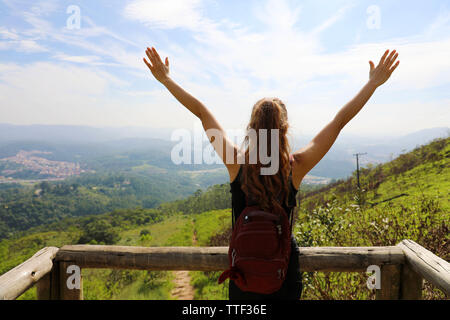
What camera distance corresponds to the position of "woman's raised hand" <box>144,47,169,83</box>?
1.96 m

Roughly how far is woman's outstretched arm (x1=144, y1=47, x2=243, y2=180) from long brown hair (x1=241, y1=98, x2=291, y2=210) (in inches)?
3.3

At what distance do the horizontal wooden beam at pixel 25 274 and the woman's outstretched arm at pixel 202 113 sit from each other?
155 centimetres

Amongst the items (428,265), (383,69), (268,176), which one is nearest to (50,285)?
(268,176)

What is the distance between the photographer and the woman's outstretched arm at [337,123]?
5.13 feet

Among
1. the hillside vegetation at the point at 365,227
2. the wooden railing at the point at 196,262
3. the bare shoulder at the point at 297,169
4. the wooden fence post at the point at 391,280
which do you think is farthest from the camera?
the hillside vegetation at the point at 365,227

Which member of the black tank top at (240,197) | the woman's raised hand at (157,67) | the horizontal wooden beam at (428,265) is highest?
Result: the woman's raised hand at (157,67)

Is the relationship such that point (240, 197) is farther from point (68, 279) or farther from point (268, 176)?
point (68, 279)

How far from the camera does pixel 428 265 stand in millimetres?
1795

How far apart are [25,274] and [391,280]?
2.71m

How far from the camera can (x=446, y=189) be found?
17.9 ft

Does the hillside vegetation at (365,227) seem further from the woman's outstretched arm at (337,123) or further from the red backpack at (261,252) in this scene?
the red backpack at (261,252)

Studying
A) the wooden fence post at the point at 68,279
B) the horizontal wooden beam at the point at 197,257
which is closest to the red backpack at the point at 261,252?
the horizontal wooden beam at the point at 197,257
